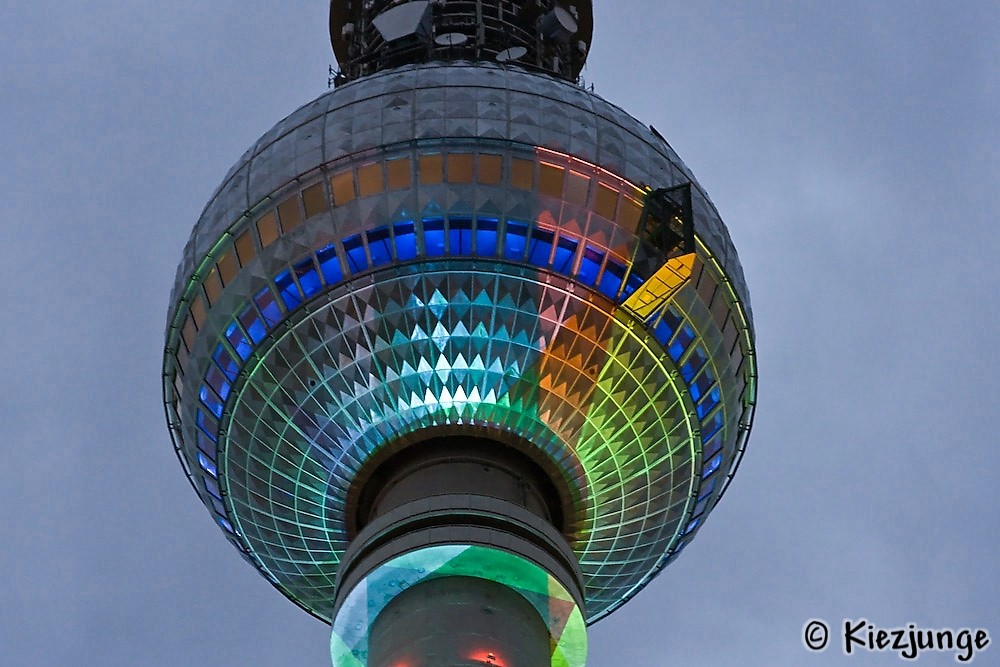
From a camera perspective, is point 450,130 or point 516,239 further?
point 450,130

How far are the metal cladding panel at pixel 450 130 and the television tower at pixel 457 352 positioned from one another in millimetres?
81

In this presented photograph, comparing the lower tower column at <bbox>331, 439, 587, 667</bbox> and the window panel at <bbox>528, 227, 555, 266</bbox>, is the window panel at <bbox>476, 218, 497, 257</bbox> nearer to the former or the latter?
the window panel at <bbox>528, 227, 555, 266</bbox>

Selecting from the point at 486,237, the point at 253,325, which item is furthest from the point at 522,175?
the point at 253,325

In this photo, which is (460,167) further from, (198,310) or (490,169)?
(198,310)

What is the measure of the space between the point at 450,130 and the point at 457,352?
5112mm

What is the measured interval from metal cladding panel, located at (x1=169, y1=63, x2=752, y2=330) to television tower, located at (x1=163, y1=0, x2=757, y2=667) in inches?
3.2

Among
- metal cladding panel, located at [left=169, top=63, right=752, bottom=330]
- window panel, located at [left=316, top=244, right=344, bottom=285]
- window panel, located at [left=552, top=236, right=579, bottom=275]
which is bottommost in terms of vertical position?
window panel, located at [left=316, top=244, right=344, bottom=285]

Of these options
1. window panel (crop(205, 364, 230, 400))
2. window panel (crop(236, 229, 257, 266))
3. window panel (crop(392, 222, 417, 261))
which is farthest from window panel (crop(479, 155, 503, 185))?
window panel (crop(205, 364, 230, 400))

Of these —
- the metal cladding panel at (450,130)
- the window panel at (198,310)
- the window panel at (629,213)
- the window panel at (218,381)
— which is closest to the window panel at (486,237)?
the metal cladding panel at (450,130)

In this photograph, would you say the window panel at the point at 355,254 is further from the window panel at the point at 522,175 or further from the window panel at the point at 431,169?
the window panel at the point at 522,175

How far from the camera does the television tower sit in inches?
1422

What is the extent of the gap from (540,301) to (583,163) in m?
3.50

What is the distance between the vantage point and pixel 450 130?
38406 millimetres

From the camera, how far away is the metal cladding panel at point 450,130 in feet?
127
